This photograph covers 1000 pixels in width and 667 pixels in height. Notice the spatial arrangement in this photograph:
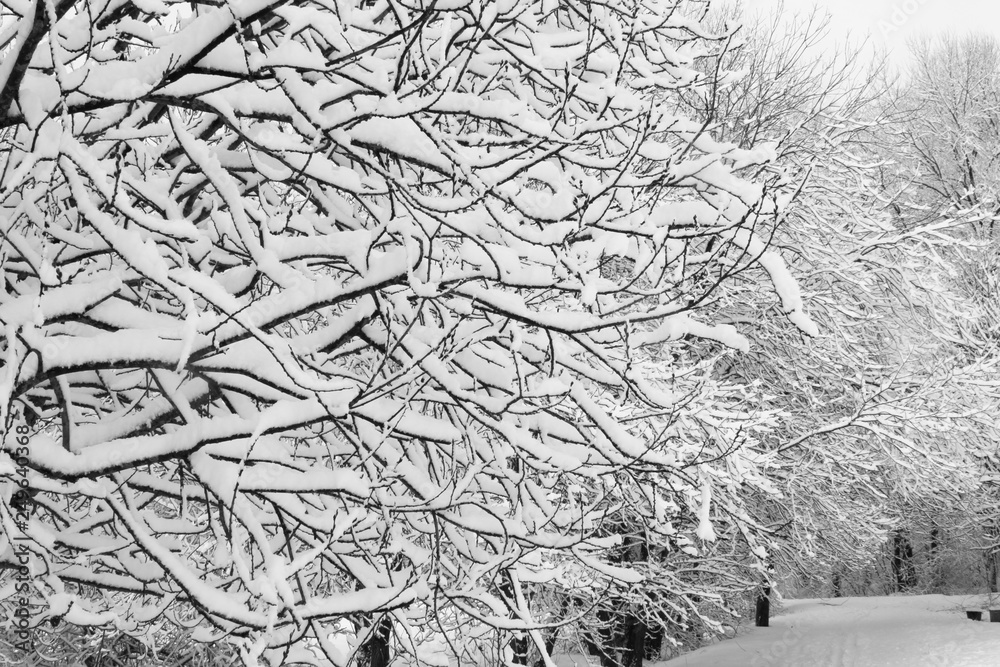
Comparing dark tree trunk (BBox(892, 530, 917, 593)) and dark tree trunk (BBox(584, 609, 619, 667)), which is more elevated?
dark tree trunk (BBox(892, 530, 917, 593))

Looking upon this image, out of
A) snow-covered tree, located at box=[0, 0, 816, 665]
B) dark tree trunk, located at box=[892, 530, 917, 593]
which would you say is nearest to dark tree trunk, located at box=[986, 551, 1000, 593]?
dark tree trunk, located at box=[892, 530, 917, 593]

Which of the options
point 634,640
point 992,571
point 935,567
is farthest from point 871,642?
point 935,567

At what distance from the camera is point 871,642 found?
13.7m

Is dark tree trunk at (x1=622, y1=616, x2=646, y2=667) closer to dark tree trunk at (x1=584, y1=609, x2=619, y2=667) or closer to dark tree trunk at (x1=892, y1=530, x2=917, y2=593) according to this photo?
dark tree trunk at (x1=584, y1=609, x2=619, y2=667)

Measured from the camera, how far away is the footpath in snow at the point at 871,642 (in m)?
12.3

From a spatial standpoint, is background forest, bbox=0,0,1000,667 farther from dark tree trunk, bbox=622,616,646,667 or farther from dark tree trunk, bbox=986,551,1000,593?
dark tree trunk, bbox=986,551,1000,593

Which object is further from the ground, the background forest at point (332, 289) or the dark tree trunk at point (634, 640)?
the background forest at point (332, 289)

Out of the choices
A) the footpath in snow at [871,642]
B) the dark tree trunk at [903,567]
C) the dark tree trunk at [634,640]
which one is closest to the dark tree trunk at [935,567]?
the dark tree trunk at [903,567]

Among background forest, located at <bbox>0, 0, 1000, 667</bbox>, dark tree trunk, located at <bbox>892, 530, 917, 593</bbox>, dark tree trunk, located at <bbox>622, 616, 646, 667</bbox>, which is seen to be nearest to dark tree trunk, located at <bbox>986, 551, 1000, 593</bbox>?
dark tree trunk, located at <bbox>892, 530, 917, 593</bbox>

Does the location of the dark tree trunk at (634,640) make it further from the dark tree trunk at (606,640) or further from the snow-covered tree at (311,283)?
the snow-covered tree at (311,283)

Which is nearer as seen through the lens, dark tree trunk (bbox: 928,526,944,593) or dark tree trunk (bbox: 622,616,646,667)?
dark tree trunk (bbox: 622,616,646,667)

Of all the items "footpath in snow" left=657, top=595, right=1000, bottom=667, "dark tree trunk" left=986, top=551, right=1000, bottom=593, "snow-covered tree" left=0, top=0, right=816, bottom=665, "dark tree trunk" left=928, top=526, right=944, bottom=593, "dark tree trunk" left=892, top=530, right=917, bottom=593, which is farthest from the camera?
"dark tree trunk" left=892, top=530, right=917, bottom=593

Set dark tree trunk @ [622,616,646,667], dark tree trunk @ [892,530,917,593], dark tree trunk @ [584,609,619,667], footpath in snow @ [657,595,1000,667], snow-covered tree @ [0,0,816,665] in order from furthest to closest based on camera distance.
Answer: dark tree trunk @ [892,530,917,593]
footpath in snow @ [657,595,1000,667]
dark tree trunk @ [622,616,646,667]
dark tree trunk @ [584,609,619,667]
snow-covered tree @ [0,0,816,665]

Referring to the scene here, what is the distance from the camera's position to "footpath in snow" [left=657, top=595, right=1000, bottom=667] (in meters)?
12.3
